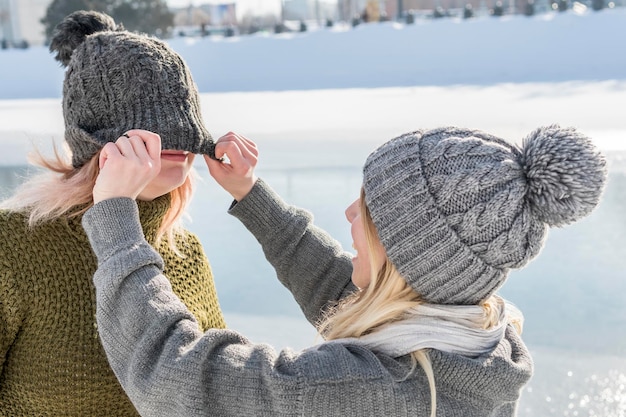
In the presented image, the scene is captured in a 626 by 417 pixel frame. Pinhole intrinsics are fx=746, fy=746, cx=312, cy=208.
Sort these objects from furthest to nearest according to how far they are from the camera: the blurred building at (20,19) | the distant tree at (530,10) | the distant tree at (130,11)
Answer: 1. the blurred building at (20,19)
2. the distant tree at (130,11)
3. the distant tree at (530,10)

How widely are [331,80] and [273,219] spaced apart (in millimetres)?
A: 14153

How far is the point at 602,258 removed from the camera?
429cm

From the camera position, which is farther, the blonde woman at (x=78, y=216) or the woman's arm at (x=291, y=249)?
the woman's arm at (x=291, y=249)

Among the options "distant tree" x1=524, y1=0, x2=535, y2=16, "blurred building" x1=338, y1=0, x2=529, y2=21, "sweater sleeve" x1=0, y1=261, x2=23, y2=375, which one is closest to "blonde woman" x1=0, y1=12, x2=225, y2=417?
"sweater sleeve" x1=0, y1=261, x2=23, y2=375

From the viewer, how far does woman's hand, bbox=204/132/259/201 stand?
1690 millimetres

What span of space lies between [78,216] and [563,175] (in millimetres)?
880

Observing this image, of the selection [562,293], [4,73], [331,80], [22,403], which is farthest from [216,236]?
[4,73]

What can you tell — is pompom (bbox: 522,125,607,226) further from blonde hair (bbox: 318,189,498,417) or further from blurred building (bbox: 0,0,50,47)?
blurred building (bbox: 0,0,50,47)

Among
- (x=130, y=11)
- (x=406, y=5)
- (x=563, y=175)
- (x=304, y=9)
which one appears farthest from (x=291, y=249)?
(x=406, y=5)

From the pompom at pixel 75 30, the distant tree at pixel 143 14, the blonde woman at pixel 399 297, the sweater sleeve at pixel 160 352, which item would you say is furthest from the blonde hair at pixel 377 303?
the distant tree at pixel 143 14

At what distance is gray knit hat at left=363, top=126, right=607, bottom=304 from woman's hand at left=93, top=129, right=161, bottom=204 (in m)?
0.39

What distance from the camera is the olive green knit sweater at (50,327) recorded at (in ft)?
4.31

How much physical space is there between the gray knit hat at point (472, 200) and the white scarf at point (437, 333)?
0.03 meters

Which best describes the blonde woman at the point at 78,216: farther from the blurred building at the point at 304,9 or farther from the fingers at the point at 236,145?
the blurred building at the point at 304,9
